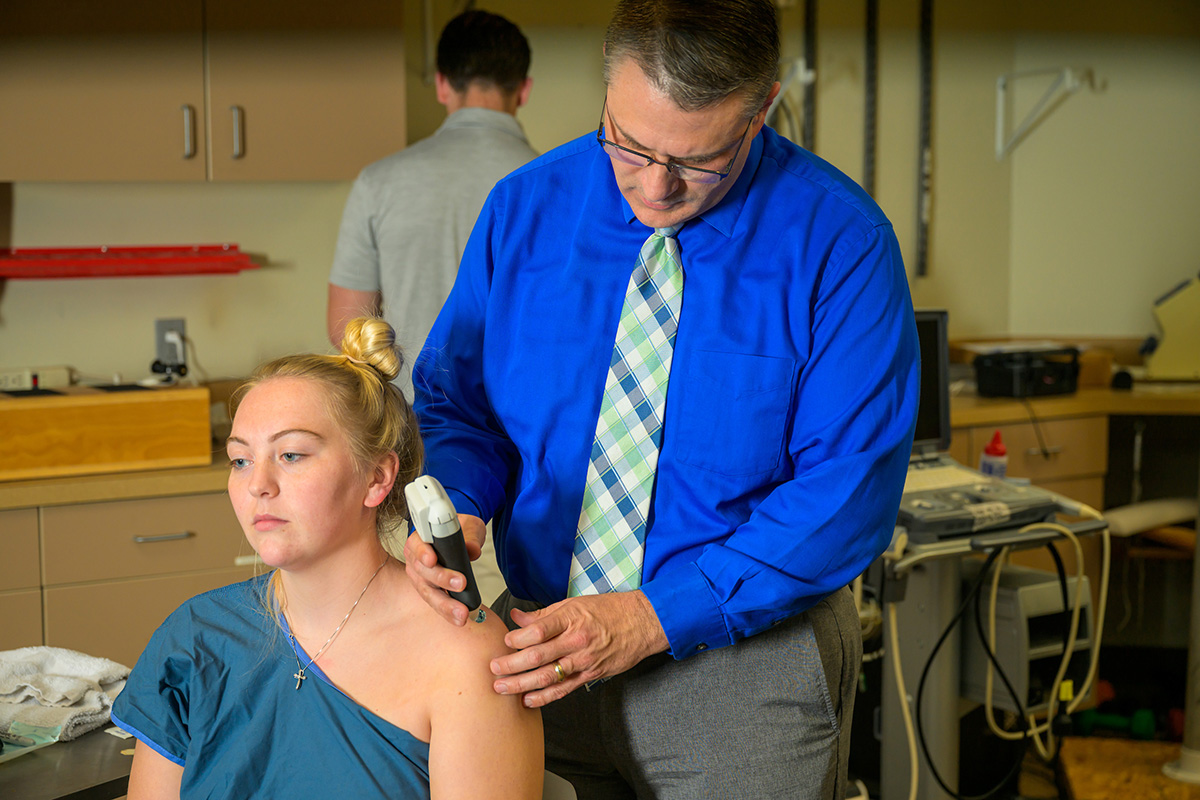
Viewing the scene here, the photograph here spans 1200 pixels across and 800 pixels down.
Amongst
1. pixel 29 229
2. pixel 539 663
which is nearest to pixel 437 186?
pixel 29 229

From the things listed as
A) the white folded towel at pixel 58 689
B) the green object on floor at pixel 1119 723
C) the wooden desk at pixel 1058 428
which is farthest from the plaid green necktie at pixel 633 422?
the green object on floor at pixel 1119 723

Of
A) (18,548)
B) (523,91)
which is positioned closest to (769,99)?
(523,91)

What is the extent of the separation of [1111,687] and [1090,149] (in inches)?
74.6

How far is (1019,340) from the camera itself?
397 centimetres

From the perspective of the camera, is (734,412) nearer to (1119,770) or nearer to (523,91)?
(523,91)

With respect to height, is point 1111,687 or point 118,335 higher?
point 118,335

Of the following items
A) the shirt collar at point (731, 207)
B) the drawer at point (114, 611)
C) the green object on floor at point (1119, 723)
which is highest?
the shirt collar at point (731, 207)

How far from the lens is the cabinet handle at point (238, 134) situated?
110 inches

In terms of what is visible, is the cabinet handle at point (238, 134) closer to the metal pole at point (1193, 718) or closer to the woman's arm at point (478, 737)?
the woman's arm at point (478, 737)

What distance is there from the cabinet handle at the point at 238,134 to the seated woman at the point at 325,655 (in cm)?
170

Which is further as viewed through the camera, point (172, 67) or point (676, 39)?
point (172, 67)

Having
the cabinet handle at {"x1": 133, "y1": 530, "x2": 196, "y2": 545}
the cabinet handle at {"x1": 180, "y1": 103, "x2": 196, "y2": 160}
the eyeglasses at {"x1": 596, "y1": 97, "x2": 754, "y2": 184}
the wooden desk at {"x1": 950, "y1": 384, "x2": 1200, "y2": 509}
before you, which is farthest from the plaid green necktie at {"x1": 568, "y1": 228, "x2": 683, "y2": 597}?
the wooden desk at {"x1": 950, "y1": 384, "x2": 1200, "y2": 509}

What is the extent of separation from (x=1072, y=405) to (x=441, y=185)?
2064 mm

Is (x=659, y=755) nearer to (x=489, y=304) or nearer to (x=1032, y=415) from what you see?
(x=489, y=304)
